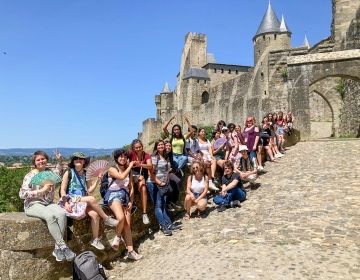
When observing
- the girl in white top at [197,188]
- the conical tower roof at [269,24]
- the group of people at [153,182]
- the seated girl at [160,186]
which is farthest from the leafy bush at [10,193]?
the conical tower roof at [269,24]

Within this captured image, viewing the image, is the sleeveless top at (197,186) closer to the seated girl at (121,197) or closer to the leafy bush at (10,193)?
the seated girl at (121,197)

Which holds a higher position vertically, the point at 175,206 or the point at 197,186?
the point at 197,186

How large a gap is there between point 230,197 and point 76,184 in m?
3.29

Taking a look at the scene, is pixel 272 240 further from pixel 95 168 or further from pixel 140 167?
pixel 95 168

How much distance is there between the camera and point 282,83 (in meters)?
31.4

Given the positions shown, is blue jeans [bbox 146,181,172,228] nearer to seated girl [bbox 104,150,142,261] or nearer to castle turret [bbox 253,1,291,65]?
seated girl [bbox 104,150,142,261]

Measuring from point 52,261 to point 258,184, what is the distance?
5.34 meters

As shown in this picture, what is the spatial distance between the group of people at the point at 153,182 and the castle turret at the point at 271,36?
48474 millimetres

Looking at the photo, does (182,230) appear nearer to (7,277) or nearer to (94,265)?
(94,265)

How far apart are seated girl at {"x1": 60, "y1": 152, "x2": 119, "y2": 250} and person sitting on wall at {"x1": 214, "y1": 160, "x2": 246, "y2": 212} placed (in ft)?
8.52

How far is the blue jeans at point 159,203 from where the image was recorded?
7.59 meters

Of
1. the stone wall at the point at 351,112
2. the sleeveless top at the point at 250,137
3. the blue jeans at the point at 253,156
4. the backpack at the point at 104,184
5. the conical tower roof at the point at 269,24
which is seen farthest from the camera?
the conical tower roof at the point at 269,24

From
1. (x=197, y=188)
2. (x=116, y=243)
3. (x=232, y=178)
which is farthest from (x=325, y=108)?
(x=116, y=243)

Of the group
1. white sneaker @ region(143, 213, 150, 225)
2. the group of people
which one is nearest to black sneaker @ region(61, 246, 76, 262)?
the group of people
